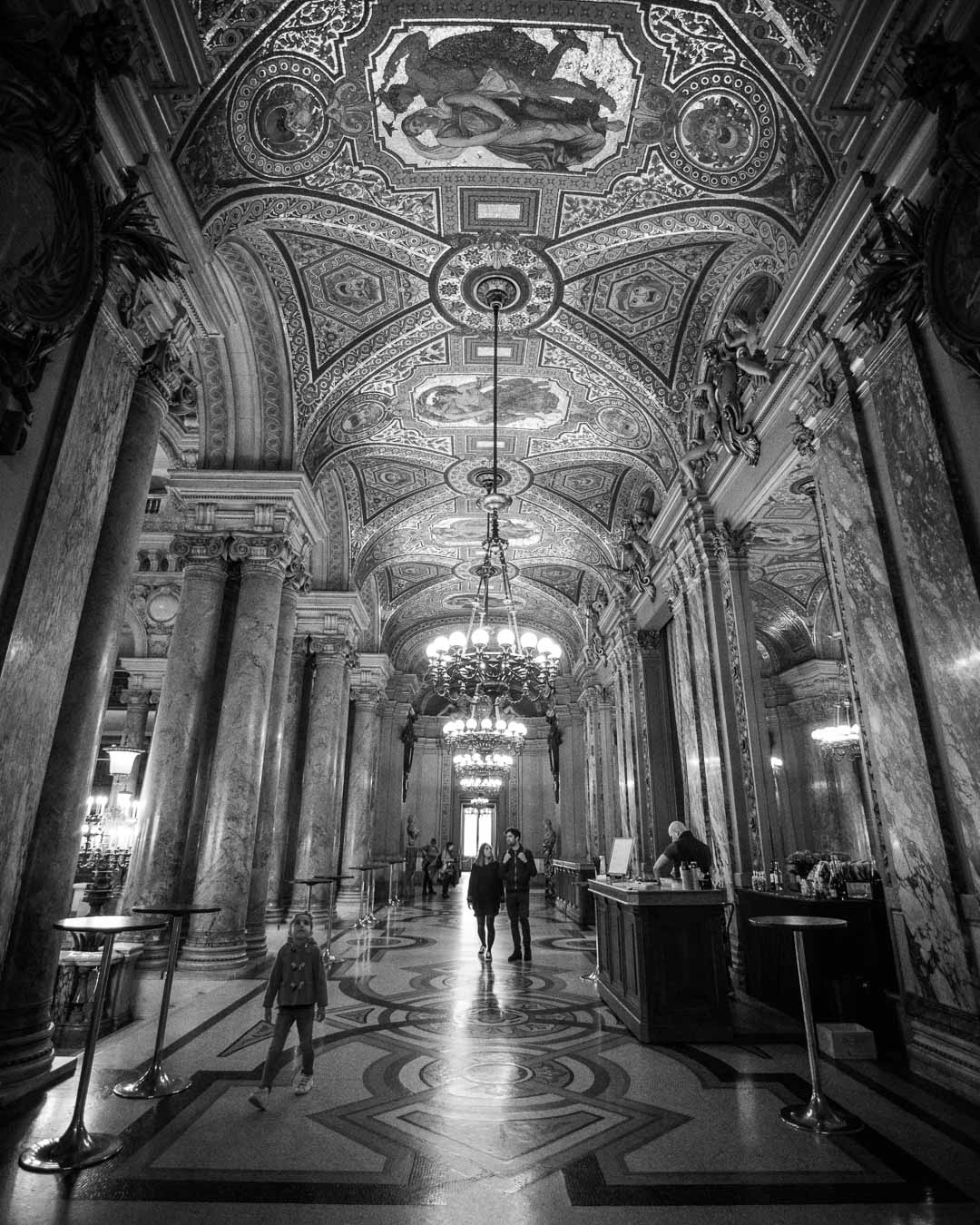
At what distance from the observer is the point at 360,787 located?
47.4 feet

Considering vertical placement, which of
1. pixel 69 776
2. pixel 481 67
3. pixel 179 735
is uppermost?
pixel 481 67

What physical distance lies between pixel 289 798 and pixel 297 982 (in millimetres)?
8048

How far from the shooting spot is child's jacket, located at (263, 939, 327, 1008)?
3393 mm

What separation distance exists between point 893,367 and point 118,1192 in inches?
216

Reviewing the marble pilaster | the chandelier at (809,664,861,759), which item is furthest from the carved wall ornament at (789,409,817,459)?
the marble pilaster

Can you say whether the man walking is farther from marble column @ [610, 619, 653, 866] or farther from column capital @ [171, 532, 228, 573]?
column capital @ [171, 532, 228, 573]

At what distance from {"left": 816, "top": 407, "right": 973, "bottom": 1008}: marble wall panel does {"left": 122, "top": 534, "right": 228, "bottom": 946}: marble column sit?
600 cm

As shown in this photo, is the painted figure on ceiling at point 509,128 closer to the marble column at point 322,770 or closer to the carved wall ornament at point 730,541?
the carved wall ornament at point 730,541


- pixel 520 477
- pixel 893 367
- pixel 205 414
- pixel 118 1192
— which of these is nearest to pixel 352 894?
pixel 520 477

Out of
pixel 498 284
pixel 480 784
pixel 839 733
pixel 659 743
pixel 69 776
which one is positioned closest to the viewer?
pixel 69 776

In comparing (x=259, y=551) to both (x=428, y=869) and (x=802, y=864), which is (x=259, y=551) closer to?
(x=802, y=864)

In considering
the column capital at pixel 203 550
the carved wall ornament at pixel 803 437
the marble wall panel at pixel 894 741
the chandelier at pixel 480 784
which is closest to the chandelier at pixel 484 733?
the column capital at pixel 203 550

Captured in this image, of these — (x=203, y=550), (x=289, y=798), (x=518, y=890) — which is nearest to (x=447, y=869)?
(x=289, y=798)

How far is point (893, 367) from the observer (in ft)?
14.0
